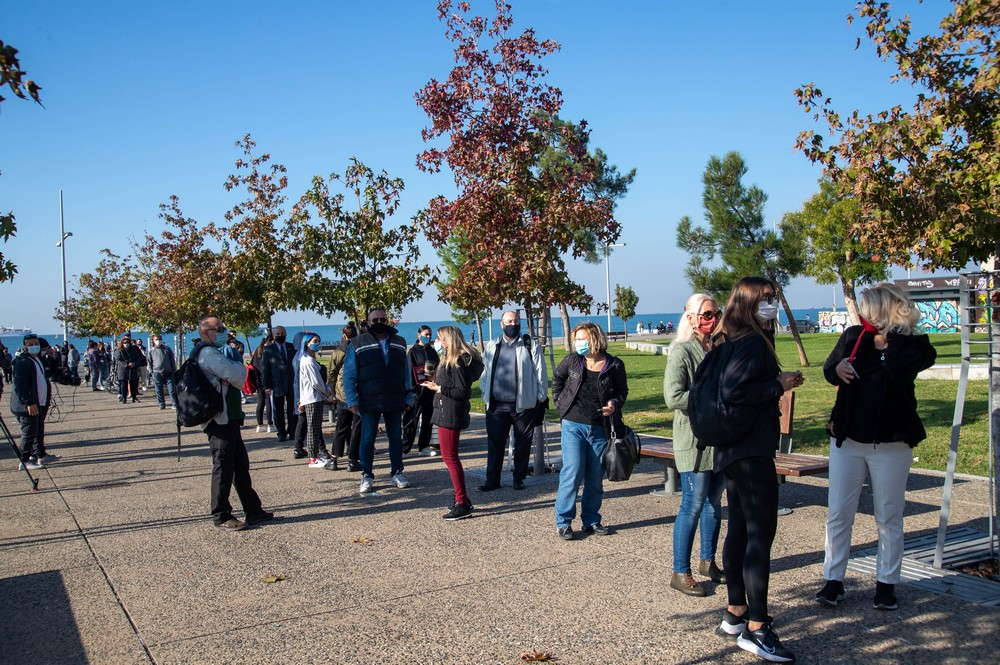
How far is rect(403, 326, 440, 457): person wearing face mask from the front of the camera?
11141 millimetres

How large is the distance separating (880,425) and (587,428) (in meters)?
2.32

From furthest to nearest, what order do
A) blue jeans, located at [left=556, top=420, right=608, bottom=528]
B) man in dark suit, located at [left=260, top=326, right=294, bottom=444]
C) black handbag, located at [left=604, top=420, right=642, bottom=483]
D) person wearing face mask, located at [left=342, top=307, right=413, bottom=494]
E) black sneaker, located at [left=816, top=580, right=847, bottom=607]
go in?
man in dark suit, located at [left=260, top=326, right=294, bottom=444]
person wearing face mask, located at [left=342, top=307, right=413, bottom=494]
blue jeans, located at [left=556, top=420, right=608, bottom=528]
black handbag, located at [left=604, top=420, right=642, bottom=483]
black sneaker, located at [left=816, top=580, right=847, bottom=607]

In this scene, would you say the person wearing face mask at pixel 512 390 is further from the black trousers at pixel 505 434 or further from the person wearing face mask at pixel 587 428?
the person wearing face mask at pixel 587 428

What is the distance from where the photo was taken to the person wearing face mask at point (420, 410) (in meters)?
11.1

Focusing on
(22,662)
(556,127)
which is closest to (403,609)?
(22,662)

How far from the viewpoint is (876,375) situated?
185 inches

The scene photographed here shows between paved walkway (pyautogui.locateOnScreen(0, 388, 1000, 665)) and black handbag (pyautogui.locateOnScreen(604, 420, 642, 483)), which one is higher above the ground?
black handbag (pyautogui.locateOnScreen(604, 420, 642, 483))

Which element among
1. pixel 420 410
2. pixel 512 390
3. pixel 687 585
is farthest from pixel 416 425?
pixel 687 585

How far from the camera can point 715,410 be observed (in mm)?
4086

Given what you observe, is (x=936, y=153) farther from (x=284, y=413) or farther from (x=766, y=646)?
(x=284, y=413)

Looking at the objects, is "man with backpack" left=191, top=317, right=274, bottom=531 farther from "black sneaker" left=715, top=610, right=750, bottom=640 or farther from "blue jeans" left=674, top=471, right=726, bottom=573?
"black sneaker" left=715, top=610, right=750, bottom=640

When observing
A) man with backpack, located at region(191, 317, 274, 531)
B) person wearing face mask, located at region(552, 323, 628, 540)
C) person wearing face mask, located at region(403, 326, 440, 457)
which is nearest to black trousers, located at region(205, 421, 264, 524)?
man with backpack, located at region(191, 317, 274, 531)

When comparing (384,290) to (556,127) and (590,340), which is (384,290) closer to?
(556,127)

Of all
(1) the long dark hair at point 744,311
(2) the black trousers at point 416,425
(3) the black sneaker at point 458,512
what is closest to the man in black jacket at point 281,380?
(2) the black trousers at point 416,425
